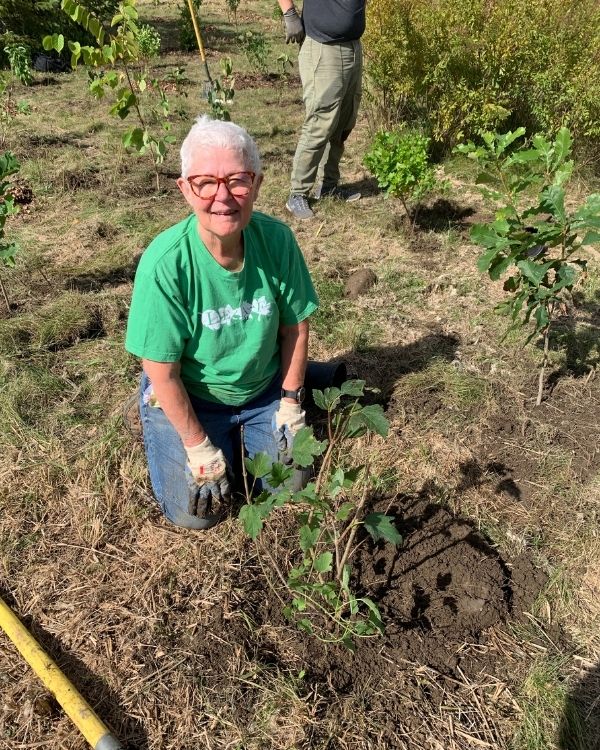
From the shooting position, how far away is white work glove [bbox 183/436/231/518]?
6.78ft

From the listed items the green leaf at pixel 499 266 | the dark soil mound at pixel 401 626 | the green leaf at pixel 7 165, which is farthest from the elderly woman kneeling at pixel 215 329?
the green leaf at pixel 7 165

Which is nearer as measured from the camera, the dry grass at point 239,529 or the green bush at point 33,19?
the dry grass at point 239,529

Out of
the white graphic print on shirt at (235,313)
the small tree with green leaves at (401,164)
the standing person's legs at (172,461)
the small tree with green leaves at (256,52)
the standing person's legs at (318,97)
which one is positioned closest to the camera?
the white graphic print on shirt at (235,313)

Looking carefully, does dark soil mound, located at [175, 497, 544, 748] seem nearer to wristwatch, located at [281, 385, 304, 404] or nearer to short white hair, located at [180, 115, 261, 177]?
wristwatch, located at [281, 385, 304, 404]

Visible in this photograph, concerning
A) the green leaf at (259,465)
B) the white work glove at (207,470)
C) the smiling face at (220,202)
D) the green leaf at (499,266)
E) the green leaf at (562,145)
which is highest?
the green leaf at (562,145)

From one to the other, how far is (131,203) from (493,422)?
3.55m

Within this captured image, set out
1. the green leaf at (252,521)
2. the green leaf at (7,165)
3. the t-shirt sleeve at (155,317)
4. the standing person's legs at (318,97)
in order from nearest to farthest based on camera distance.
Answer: the green leaf at (252,521) → the t-shirt sleeve at (155,317) → the green leaf at (7,165) → the standing person's legs at (318,97)

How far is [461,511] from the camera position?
2.24 meters

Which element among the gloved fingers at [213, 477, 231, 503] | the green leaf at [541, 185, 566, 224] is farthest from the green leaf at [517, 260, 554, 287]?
the gloved fingers at [213, 477, 231, 503]

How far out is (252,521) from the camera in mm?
1461

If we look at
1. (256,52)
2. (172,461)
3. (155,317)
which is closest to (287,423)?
(172,461)

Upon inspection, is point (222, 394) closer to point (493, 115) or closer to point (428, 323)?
point (428, 323)

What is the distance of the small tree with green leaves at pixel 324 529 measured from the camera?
154 cm

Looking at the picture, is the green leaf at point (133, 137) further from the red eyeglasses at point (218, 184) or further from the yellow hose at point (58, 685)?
the yellow hose at point (58, 685)
